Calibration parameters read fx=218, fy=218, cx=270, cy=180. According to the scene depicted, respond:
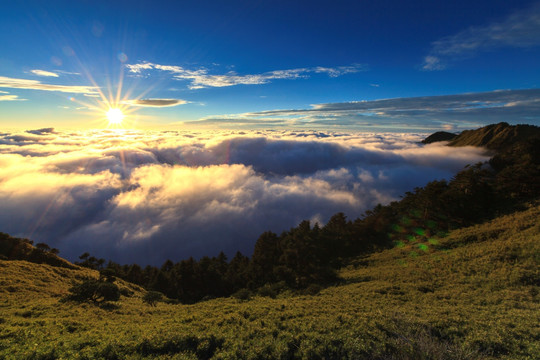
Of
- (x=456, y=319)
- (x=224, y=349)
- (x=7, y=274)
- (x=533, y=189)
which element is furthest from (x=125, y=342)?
(x=533, y=189)

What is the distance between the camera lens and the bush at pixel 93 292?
2573cm

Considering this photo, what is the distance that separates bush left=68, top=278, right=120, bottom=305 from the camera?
25.7m

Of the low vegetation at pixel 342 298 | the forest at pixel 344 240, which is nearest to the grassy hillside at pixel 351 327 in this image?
the low vegetation at pixel 342 298

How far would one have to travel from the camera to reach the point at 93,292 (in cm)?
2653

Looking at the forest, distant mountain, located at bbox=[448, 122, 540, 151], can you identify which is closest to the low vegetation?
the forest

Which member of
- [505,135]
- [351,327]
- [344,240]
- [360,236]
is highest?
[505,135]

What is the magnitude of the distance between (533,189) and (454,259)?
126ft

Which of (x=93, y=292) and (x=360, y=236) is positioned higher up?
(x=93, y=292)

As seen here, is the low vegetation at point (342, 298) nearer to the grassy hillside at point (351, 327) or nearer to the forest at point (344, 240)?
the grassy hillside at point (351, 327)

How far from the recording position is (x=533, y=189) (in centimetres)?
4775

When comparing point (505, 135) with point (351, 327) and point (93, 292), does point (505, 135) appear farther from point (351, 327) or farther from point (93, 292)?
point (93, 292)

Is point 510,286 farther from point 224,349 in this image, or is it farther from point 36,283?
point 36,283

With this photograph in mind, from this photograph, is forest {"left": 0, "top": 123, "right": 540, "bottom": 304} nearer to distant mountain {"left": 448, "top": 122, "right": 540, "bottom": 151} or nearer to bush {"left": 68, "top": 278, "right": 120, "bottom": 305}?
bush {"left": 68, "top": 278, "right": 120, "bottom": 305}

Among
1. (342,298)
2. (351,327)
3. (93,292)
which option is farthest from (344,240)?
(93,292)
